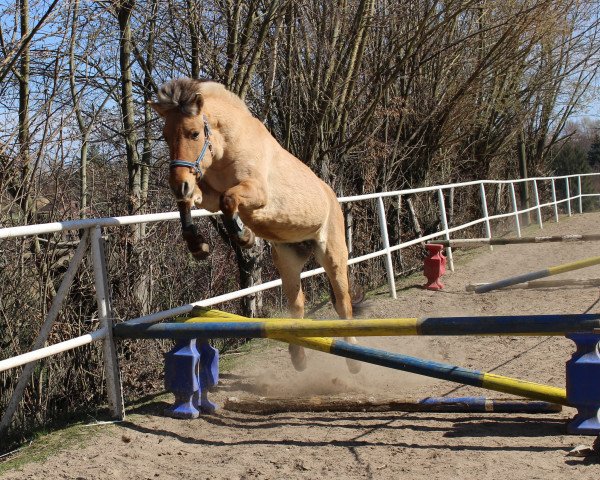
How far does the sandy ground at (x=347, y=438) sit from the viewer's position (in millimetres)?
3670

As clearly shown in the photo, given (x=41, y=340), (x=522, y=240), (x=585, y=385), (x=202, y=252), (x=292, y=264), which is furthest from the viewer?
(x=522, y=240)

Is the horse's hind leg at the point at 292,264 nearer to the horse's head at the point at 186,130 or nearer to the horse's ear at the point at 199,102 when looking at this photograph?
the horse's head at the point at 186,130

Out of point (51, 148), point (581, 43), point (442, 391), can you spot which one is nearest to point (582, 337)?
point (442, 391)

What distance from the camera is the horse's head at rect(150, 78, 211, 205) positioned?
15.0 feet

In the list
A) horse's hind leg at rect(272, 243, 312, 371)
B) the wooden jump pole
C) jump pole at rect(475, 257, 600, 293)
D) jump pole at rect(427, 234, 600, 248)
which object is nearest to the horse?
horse's hind leg at rect(272, 243, 312, 371)

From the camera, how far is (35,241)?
16.4 feet

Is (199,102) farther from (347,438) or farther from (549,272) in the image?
(549,272)

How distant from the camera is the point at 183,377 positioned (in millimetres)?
4836

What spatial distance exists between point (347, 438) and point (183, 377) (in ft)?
4.18

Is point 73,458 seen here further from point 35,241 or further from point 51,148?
point 51,148

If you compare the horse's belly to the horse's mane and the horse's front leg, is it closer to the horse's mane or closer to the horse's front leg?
the horse's front leg

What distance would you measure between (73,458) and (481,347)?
4.10 m

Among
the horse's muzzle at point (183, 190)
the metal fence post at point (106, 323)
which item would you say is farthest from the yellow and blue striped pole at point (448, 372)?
the metal fence post at point (106, 323)

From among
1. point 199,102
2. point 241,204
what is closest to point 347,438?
point 241,204
